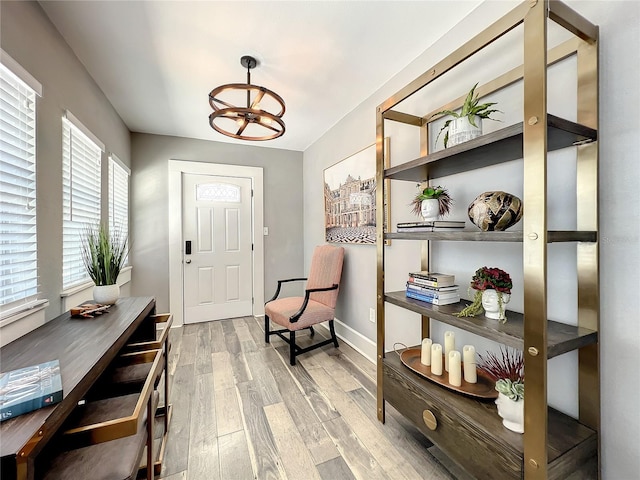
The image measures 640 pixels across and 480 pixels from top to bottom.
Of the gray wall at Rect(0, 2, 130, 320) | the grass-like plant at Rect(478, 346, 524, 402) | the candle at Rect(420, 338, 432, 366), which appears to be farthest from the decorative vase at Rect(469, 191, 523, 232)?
the gray wall at Rect(0, 2, 130, 320)

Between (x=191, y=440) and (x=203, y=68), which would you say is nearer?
(x=191, y=440)

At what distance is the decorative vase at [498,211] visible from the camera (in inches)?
46.5

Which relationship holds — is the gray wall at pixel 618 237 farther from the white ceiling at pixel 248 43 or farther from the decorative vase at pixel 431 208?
the white ceiling at pixel 248 43

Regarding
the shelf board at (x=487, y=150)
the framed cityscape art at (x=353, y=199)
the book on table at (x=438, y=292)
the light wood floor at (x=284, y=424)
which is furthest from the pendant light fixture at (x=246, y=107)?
the light wood floor at (x=284, y=424)

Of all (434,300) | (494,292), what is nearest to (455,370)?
(434,300)

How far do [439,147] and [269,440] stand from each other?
203 centimetres

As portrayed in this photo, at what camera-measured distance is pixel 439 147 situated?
182 cm

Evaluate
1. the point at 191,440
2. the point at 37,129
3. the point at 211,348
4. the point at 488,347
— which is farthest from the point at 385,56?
the point at 211,348

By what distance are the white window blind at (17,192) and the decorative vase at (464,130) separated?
1995 millimetres

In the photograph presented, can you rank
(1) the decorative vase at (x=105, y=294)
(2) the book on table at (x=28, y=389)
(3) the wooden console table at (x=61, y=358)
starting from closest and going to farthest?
1. (3) the wooden console table at (x=61, y=358)
2. (2) the book on table at (x=28, y=389)
3. (1) the decorative vase at (x=105, y=294)

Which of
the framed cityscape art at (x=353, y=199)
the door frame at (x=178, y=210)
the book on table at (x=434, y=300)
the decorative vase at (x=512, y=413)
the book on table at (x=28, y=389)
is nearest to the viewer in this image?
the book on table at (x=28, y=389)

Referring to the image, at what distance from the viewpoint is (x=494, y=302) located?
1.25 metres

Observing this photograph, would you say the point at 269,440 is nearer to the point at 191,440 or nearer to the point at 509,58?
the point at 191,440

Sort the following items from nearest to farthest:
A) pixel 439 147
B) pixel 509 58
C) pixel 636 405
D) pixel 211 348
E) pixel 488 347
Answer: pixel 636 405 < pixel 509 58 < pixel 488 347 < pixel 439 147 < pixel 211 348
